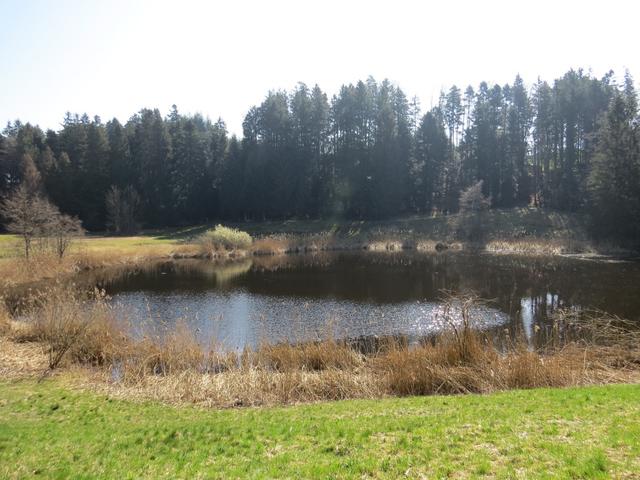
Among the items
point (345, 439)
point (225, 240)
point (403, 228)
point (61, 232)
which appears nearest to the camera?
point (345, 439)

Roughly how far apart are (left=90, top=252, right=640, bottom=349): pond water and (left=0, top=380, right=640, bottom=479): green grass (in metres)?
→ 4.38

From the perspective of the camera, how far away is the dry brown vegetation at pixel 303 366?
10281 millimetres

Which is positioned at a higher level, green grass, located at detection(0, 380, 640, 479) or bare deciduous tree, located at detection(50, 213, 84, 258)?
bare deciduous tree, located at detection(50, 213, 84, 258)

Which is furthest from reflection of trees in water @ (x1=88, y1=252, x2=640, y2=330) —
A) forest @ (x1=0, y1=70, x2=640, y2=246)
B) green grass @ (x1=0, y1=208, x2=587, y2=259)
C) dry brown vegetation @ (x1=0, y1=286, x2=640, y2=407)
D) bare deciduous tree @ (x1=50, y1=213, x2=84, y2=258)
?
forest @ (x1=0, y1=70, x2=640, y2=246)

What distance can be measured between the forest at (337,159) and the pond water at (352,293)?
20993 mm

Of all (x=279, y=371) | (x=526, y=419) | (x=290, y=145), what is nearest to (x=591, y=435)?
(x=526, y=419)

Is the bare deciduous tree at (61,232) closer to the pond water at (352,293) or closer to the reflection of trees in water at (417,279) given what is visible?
the reflection of trees in water at (417,279)

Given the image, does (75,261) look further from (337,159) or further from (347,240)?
(337,159)

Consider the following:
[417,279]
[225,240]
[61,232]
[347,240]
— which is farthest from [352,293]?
[347,240]

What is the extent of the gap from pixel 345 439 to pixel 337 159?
54.8 metres

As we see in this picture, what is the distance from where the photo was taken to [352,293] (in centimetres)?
2453

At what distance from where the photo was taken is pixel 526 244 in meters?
41.4

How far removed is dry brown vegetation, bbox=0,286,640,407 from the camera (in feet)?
33.7

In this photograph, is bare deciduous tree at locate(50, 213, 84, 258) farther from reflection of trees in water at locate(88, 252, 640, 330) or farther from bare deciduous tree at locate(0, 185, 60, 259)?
reflection of trees in water at locate(88, 252, 640, 330)
